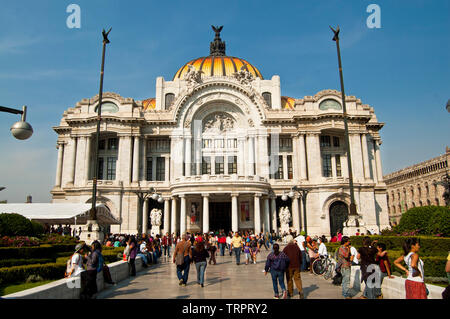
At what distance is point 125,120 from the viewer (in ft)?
153

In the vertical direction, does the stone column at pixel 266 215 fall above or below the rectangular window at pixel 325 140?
below

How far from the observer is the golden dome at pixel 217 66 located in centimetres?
5762

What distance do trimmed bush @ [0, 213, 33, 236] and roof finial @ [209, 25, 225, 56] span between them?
5748 centimetres

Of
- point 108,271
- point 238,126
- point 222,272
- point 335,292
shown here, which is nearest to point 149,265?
point 222,272

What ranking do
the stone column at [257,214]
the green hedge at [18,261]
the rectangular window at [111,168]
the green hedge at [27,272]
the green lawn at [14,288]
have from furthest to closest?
the rectangular window at [111,168] < the stone column at [257,214] < the green hedge at [18,261] < the green hedge at [27,272] < the green lawn at [14,288]

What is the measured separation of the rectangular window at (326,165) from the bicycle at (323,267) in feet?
111

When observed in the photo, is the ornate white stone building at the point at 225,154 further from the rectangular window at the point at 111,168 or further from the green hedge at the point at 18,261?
the green hedge at the point at 18,261

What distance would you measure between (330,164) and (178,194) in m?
22.3

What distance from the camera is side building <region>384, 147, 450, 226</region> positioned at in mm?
66062

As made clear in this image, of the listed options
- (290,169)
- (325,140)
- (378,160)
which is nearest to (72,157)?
(290,169)

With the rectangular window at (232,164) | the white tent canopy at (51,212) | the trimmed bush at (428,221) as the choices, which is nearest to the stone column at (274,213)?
the rectangular window at (232,164)

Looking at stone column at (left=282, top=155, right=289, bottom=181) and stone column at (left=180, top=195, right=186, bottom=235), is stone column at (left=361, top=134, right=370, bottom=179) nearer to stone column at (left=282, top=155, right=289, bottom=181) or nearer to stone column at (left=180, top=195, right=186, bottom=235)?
stone column at (left=282, top=155, right=289, bottom=181)

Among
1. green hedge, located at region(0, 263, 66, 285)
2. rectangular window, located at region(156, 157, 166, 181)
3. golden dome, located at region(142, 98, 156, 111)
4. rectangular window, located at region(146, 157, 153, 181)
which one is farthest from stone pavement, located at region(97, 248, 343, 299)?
golden dome, located at region(142, 98, 156, 111)
